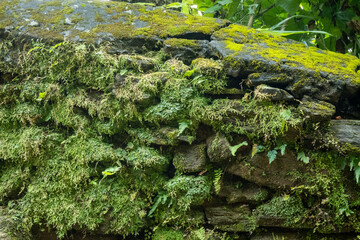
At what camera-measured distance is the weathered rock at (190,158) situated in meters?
3.30

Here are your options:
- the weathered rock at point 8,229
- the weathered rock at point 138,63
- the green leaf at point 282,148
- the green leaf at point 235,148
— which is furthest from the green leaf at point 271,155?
the weathered rock at point 8,229

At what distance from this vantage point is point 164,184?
3373mm

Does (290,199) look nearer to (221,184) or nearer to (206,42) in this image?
(221,184)

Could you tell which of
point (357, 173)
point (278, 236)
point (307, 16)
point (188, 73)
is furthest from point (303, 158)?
point (307, 16)

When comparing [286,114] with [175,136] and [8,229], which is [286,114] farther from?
[8,229]

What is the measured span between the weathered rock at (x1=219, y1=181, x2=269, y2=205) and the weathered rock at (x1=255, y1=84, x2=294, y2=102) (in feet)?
3.80

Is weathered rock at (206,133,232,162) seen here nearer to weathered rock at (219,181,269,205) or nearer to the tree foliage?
weathered rock at (219,181,269,205)

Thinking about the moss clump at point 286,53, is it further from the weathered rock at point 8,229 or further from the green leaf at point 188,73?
the weathered rock at point 8,229

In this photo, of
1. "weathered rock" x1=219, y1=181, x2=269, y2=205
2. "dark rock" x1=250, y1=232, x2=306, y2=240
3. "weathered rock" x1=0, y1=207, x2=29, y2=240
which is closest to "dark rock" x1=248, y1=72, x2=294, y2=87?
"weathered rock" x1=219, y1=181, x2=269, y2=205

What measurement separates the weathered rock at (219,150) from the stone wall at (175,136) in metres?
0.02

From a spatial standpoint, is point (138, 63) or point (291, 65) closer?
point (291, 65)

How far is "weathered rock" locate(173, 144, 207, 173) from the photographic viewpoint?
3303 millimetres

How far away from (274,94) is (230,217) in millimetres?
1680

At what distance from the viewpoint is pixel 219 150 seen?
10.5 ft
